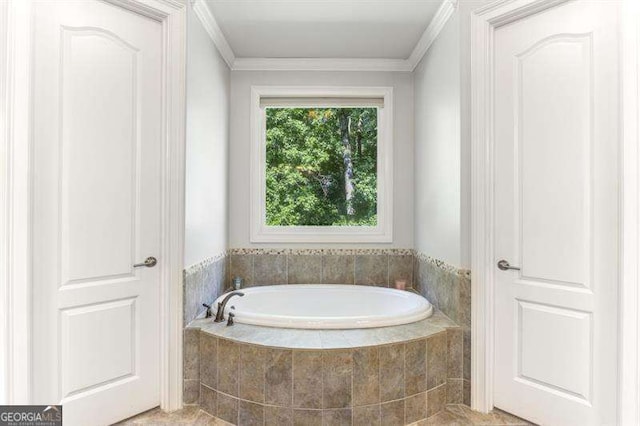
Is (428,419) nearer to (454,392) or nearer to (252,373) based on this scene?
(454,392)

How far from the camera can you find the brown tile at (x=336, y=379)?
→ 1.63 metres

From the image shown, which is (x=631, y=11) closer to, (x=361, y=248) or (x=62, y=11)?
(x=361, y=248)

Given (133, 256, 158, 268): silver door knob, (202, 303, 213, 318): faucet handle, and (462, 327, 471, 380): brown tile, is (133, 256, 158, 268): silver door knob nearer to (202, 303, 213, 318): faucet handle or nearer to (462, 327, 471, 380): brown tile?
(202, 303, 213, 318): faucet handle

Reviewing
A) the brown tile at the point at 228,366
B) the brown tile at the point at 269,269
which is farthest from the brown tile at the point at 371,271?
the brown tile at the point at 228,366

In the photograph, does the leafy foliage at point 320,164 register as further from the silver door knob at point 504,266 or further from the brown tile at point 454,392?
the brown tile at point 454,392

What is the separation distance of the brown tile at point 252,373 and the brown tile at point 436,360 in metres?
0.87

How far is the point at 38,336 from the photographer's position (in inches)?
59.0

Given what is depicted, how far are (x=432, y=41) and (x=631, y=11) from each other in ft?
3.65

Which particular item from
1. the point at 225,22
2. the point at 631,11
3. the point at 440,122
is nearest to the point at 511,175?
the point at 440,122

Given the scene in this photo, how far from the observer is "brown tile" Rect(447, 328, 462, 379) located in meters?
1.90

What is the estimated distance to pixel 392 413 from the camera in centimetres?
168

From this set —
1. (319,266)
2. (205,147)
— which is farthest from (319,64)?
(319,266)

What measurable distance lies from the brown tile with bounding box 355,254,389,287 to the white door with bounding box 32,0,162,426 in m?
1.57

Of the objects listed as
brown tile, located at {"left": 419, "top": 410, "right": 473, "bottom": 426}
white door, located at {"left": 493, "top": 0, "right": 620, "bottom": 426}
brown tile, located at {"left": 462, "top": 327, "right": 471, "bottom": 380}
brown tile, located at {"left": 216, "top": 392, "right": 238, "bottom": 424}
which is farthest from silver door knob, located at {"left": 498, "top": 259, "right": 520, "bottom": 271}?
brown tile, located at {"left": 216, "top": 392, "right": 238, "bottom": 424}
